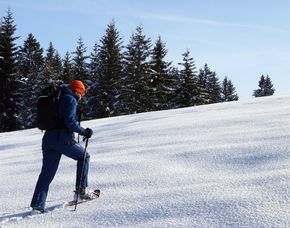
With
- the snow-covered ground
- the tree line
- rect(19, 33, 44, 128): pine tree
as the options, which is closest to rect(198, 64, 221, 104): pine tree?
the tree line

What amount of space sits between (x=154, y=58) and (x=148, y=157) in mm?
41938

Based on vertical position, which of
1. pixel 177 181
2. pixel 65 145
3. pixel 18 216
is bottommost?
pixel 18 216

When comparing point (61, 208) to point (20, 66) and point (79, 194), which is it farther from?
point (20, 66)

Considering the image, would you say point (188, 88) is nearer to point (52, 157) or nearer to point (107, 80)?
point (107, 80)

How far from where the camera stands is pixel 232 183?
5301 mm

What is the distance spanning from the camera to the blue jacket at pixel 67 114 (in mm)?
5297

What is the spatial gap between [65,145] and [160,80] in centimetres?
4205

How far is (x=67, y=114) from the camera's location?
5.30m

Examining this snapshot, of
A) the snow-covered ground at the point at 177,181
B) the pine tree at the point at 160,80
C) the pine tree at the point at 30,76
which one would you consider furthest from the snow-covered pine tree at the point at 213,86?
the snow-covered ground at the point at 177,181

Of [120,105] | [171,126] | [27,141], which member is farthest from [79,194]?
[120,105]

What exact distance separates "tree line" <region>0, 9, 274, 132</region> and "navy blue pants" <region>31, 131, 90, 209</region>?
36.8m

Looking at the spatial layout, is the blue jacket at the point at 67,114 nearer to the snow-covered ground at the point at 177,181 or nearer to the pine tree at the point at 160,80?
the snow-covered ground at the point at 177,181

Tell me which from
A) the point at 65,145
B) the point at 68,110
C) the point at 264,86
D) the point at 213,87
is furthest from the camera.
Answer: the point at 264,86

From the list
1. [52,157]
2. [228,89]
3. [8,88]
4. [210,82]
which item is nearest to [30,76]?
[8,88]
